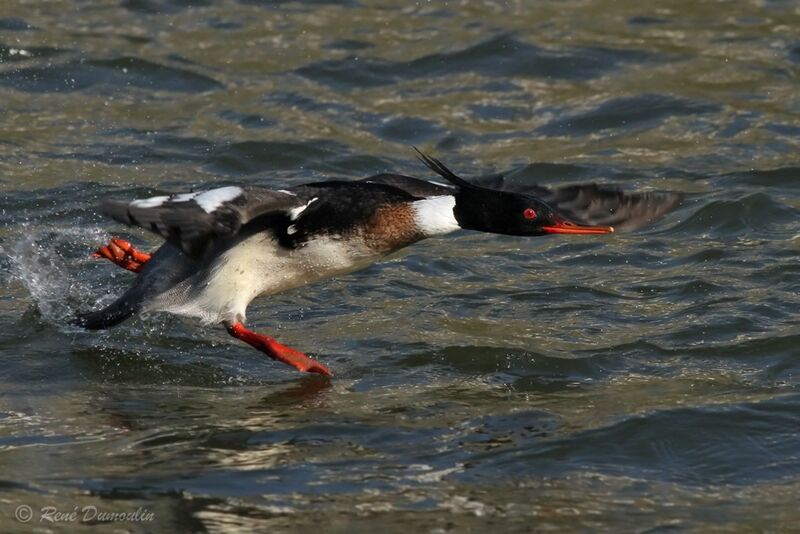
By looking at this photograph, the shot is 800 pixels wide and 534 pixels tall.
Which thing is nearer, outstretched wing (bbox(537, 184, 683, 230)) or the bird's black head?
the bird's black head

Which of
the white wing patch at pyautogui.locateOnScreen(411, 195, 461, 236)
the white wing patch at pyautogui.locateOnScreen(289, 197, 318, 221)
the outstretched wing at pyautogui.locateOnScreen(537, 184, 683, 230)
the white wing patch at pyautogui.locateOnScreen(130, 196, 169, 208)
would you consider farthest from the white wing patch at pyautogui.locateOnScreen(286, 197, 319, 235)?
the outstretched wing at pyautogui.locateOnScreen(537, 184, 683, 230)

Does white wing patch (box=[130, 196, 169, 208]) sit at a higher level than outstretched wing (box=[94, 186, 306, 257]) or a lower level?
higher

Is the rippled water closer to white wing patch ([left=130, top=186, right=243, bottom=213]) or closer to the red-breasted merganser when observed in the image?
the red-breasted merganser

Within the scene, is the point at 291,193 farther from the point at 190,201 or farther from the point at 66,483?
the point at 66,483

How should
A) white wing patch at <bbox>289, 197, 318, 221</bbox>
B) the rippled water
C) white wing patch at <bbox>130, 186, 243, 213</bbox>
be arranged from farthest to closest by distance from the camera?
white wing patch at <bbox>289, 197, 318, 221</bbox>, white wing patch at <bbox>130, 186, 243, 213</bbox>, the rippled water

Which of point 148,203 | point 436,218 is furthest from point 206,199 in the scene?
point 436,218

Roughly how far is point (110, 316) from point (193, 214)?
1.26 meters

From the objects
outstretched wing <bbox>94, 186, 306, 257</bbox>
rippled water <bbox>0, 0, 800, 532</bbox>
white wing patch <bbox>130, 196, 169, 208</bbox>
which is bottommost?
rippled water <bbox>0, 0, 800, 532</bbox>

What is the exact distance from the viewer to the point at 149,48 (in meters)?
13.2

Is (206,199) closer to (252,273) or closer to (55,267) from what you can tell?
(252,273)

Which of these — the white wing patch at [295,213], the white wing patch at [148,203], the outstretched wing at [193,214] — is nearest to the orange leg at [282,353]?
the white wing patch at [295,213]

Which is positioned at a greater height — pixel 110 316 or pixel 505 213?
pixel 505 213

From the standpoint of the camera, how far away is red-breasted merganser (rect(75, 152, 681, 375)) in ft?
24.5

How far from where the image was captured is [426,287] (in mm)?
9125
